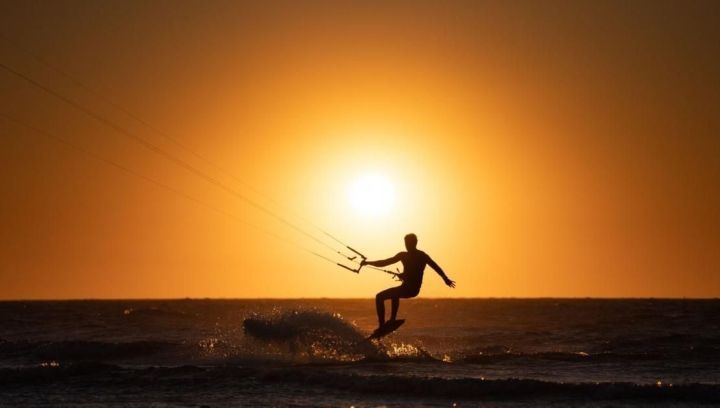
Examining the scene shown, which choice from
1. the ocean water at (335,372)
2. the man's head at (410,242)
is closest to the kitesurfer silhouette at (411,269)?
the man's head at (410,242)

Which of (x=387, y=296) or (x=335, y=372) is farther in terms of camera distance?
(x=387, y=296)

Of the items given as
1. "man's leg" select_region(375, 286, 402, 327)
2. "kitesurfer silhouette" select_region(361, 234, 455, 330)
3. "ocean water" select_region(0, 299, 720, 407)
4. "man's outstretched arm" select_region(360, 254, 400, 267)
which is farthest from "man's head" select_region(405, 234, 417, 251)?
"ocean water" select_region(0, 299, 720, 407)

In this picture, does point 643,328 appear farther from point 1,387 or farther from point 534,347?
point 1,387

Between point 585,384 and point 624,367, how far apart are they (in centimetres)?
390

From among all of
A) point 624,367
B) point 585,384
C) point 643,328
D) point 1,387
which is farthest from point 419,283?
point 643,328

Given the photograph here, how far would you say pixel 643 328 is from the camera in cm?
4259

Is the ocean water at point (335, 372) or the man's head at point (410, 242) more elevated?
the man's head at point (410, 242)

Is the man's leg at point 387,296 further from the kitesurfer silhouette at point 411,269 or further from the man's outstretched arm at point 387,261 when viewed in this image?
the man's outstretched arm at point 387,261

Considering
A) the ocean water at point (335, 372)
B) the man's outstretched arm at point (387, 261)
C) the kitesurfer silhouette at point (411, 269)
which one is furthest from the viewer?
the kitesurfer silhouette at point (411, 269)

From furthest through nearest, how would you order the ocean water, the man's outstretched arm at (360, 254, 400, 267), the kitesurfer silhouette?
the kitesurfer silhouette < the man's outstretched arm at (360, 254, 400, 267) < the ocean water

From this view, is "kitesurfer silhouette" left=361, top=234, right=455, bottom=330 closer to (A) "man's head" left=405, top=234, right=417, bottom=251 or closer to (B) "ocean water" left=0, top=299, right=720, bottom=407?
(A) "man's head" left=405, top=234, right=417, bottom=251

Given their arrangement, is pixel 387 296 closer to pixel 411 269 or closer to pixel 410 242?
pixel 411 269

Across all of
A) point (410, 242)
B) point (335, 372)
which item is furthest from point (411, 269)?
point (335, 372)

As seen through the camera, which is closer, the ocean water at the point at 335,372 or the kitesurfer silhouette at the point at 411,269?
the ocean water at the point at 335,372
